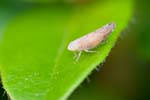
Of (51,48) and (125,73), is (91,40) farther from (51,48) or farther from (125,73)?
(125,73)

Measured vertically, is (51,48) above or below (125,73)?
above

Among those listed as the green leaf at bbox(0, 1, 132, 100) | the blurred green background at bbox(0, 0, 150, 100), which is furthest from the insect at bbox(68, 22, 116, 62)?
the blurred green background at bbox(0, 0, 150, 100)

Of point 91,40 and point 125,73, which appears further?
point 125,73

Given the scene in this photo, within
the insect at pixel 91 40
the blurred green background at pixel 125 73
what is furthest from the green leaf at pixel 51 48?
the blurred green background at pixel 125 73

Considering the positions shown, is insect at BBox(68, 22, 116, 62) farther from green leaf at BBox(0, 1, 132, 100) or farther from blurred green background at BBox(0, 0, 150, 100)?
blurred green background at BBox(0, 0, 150, 100)

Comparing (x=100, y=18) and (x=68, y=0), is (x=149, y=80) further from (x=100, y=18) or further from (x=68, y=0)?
(x=68, y=0)

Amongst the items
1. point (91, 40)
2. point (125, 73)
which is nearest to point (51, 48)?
point (91, 40)
